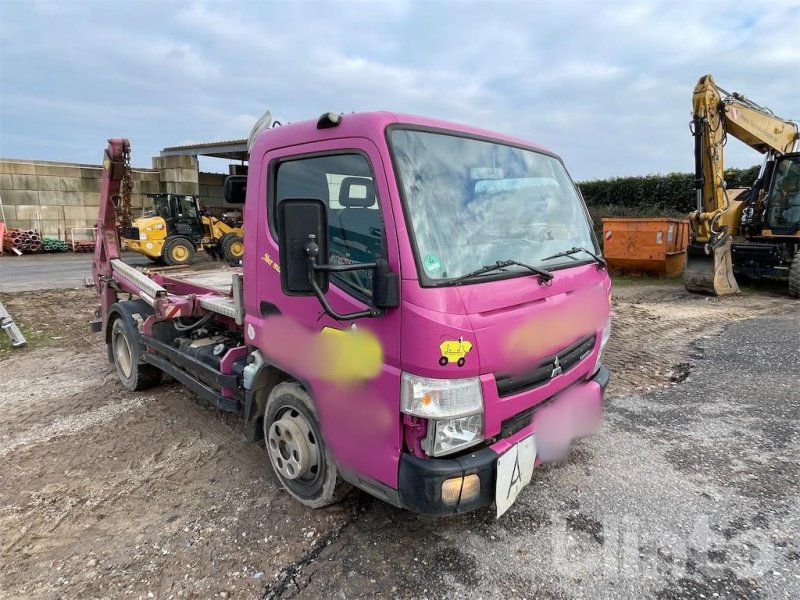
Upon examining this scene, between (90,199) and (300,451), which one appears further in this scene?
(90,199)

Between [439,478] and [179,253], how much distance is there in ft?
48.7

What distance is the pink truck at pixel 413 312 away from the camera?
220cm

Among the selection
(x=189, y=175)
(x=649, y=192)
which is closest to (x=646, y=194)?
(x=649, y=192)

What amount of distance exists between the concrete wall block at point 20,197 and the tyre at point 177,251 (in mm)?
8368

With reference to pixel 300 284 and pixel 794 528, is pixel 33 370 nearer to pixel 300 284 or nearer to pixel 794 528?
pixel 300 284

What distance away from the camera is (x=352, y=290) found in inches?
97.2

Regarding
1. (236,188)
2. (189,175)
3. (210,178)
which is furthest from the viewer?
(210,178)

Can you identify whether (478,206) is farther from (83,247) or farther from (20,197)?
(20,197)

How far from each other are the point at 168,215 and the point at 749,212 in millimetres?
15757

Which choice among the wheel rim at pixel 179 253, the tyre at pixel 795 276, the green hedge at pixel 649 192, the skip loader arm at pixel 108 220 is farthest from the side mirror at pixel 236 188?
the green hedge at pixel 649 192

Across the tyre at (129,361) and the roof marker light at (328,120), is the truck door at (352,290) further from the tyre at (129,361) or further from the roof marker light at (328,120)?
the tyre at (129,361)

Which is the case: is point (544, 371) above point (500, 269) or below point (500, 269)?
below

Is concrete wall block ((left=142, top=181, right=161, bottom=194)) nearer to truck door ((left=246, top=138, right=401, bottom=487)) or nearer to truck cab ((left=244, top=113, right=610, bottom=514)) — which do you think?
truck cab ((left=244, top=113, right=610, bottom=514))

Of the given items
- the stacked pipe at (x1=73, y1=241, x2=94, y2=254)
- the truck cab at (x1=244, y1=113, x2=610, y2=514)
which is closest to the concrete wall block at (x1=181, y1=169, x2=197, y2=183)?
the stacked pipe at (x1=73, y1=241, x2=94, y2=254)
